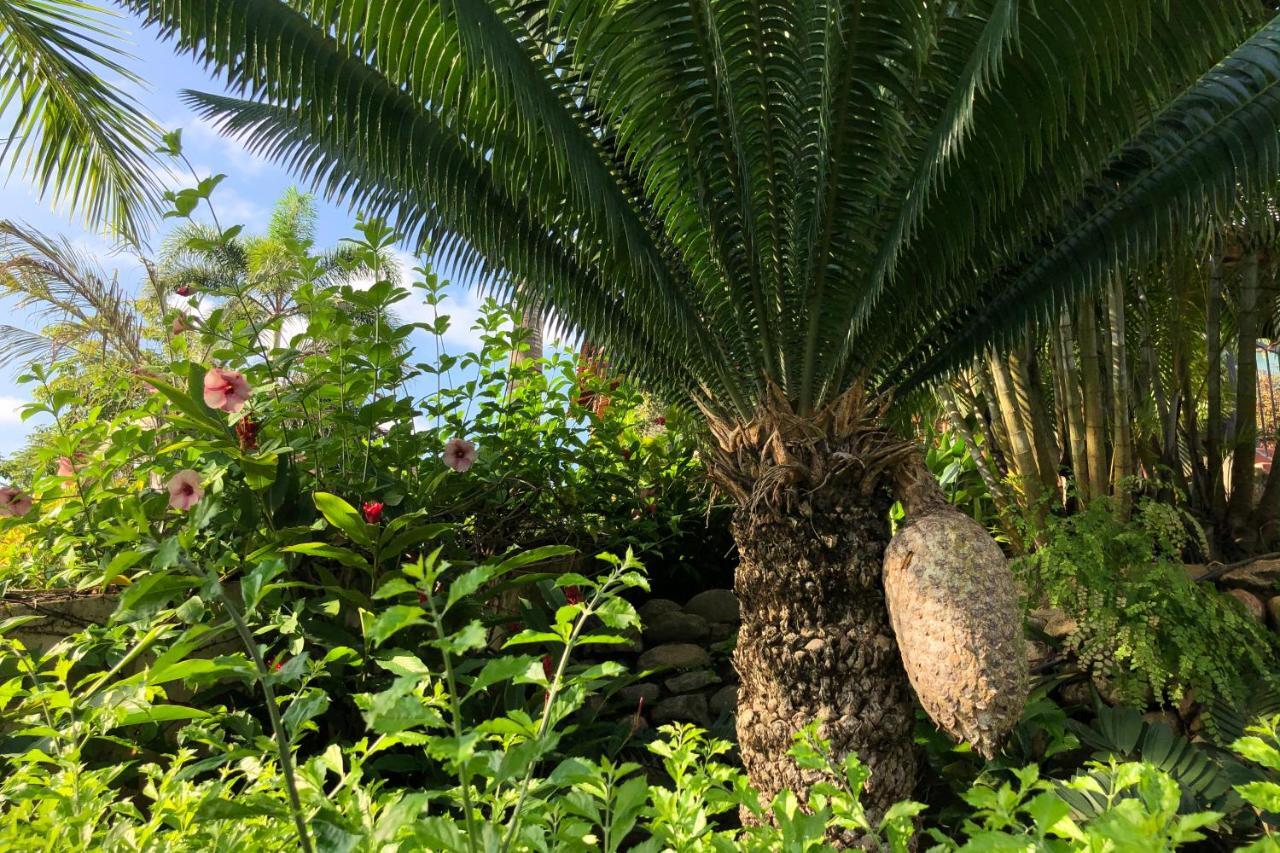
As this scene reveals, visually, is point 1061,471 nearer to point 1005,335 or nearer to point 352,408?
point 1005,335

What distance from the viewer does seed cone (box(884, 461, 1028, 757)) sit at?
217cm

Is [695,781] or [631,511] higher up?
[631,511]

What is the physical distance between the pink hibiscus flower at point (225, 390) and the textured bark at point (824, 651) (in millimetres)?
1782

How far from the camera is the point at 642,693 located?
3396 mm

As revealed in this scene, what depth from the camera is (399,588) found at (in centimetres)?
91

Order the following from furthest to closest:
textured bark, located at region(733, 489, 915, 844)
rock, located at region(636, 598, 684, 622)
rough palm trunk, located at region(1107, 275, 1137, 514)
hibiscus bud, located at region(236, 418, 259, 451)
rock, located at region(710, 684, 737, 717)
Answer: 1. rock, located at region(636, 598, 684, 622)
2. rough palm trunk, located at region(1107, 275, 1137, 514)
3. rock, located at region(710, 684, 737, 717)
4. hibiscus bud, located at region(236, 418, 259, 451)
5. textured bark, located at region(733, 489, 915, 844)

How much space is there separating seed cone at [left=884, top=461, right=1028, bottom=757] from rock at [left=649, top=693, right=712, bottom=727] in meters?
1.20

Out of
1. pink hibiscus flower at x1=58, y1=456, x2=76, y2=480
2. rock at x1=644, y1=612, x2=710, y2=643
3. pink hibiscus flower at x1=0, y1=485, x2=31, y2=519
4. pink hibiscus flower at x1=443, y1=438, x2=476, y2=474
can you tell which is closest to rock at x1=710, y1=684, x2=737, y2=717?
rock at x1=644, y1=612, x2=710, y2=643

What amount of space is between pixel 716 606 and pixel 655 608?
0.34 metres

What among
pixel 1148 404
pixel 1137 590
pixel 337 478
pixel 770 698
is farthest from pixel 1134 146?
pixel 337 478

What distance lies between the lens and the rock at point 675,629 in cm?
400

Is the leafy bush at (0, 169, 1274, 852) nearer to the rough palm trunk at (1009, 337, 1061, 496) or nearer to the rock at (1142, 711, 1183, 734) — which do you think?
the rock at (1142, 711, 1183, 734)

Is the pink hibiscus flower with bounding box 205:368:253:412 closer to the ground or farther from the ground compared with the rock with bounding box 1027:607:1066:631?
farther from the ground

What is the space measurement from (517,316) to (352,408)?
90cm
